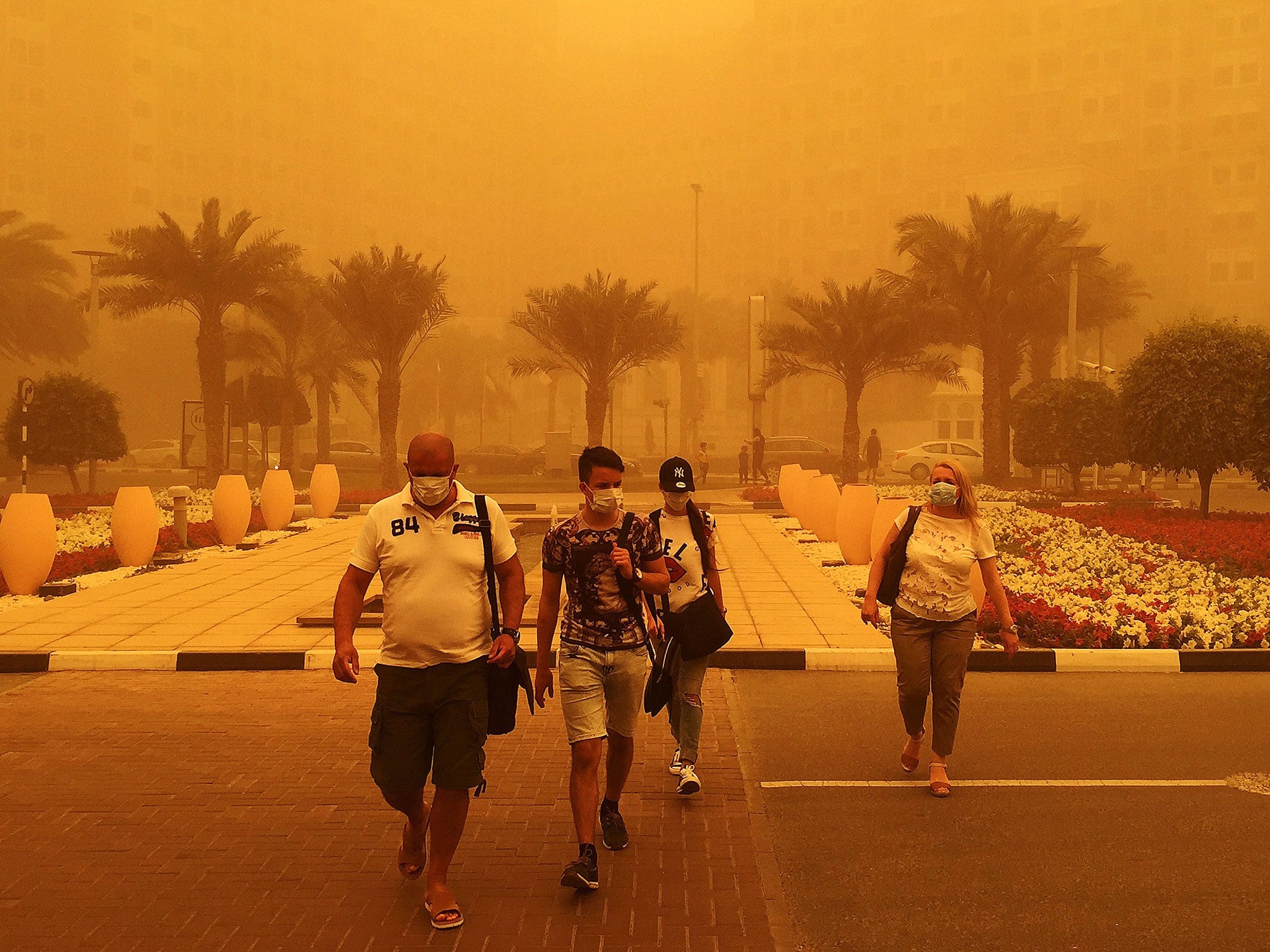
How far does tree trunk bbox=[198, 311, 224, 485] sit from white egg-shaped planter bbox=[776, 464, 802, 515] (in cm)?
1933

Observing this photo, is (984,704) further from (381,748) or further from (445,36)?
(445,36)

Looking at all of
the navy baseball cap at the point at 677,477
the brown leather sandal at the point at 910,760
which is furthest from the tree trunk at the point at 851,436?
the navy baseball cap at the point at 677,477

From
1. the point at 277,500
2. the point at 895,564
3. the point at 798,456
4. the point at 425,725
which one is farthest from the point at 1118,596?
the point at 798,456

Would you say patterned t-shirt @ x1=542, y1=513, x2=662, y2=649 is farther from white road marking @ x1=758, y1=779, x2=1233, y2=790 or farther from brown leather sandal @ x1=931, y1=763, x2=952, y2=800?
brown leather sandal @ x1=931, y1=763, x2=952, y2=800

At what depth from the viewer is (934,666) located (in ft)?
20.7

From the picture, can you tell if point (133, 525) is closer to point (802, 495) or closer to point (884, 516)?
point (884, 516)

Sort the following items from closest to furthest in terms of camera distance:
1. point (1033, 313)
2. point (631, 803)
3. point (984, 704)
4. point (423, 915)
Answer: point (423, 915), point (631, 803), point (984, 704), point (1033, 313)

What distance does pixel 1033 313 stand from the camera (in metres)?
39.5

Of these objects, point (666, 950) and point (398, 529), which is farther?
point (398, 529)

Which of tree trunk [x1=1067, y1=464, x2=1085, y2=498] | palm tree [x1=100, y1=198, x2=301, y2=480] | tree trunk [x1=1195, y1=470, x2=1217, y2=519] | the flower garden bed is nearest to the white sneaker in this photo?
the flower garden bed

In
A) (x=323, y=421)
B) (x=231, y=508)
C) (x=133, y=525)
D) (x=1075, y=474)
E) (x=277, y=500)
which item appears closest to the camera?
(x=133, y=525)

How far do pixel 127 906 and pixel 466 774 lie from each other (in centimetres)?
135

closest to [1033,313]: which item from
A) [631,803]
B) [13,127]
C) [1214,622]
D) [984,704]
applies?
[1214,622]

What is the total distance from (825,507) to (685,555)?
14.2 metres
